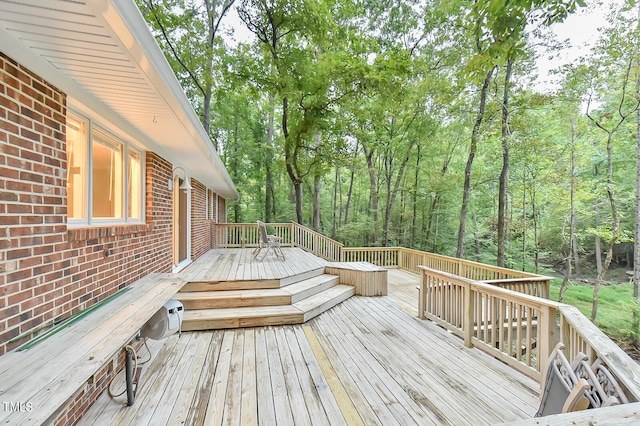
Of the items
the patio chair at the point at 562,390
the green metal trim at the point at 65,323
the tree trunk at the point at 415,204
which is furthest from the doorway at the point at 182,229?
the tree trunk at the point at 415,204

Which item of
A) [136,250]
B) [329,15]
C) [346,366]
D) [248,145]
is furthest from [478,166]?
[136,250]

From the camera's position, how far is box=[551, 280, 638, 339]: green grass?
6605 millimetres

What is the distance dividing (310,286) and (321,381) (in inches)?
101

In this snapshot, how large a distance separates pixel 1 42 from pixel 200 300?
3.53 meters

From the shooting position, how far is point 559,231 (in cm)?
1241

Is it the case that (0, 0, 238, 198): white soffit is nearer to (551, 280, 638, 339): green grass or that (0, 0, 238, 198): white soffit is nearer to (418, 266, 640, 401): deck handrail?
(418, 266, 640, 401): deck handrail

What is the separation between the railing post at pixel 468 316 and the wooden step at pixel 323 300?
2.18 meters

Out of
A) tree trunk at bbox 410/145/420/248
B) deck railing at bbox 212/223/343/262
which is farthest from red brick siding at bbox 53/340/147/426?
tree trunk at bbox 410/145/420/248

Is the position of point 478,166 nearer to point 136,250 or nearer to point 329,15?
point 329,15

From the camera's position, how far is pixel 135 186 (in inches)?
141

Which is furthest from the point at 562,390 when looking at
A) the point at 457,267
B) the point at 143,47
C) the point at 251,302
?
the point at 457,267

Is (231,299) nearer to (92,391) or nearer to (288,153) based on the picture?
(92,391)

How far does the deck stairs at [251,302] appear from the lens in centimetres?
390

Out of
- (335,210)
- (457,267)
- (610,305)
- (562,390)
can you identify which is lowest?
(610,305)
